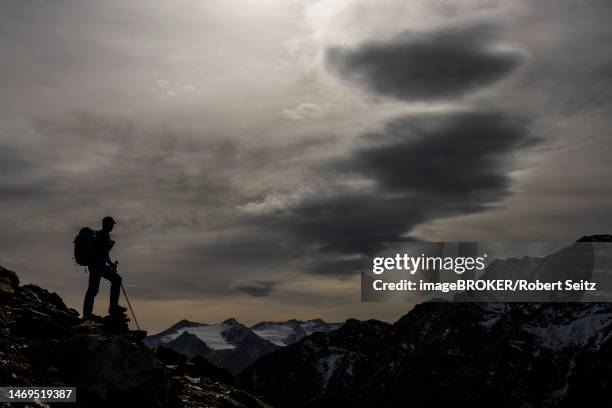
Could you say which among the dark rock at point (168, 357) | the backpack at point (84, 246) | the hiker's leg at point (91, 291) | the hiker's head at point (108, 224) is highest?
the hiker's head at point (108, 224)

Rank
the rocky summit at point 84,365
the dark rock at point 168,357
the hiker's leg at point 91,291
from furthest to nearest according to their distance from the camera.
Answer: the dark rock at point 168,357
the hiker's leg at point 91,291
the rocky summit at point 84,365

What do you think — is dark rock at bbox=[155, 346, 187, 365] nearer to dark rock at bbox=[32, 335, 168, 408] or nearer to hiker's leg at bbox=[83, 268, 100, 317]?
hiker's leg at bbox=[83, 268, 100, 317]

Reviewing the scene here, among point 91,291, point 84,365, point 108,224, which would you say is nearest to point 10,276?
point 91,291

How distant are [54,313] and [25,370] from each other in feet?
24.0

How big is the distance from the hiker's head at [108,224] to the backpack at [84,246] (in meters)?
0.57

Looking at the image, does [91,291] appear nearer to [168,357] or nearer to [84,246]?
[84,246]

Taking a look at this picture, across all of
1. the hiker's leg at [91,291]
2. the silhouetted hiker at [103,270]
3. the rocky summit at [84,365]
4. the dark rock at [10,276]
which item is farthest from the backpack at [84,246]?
the dark rock at [10,276]

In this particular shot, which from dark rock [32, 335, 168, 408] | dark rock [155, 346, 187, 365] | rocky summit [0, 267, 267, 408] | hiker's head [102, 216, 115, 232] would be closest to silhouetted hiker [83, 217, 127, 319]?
hiker's head [102, 216, 115, 232]

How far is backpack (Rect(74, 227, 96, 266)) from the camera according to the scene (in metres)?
28.7

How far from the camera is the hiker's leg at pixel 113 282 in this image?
29.8m

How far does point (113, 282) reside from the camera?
30.2m

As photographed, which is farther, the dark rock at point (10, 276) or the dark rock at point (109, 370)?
the dark rock at point (10, 276)

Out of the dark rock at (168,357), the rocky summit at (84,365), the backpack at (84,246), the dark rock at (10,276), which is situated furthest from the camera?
the dark rock at (168,357)

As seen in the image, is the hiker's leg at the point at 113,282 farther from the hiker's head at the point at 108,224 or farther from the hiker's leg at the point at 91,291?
the hiker's head at the point at 108,224
